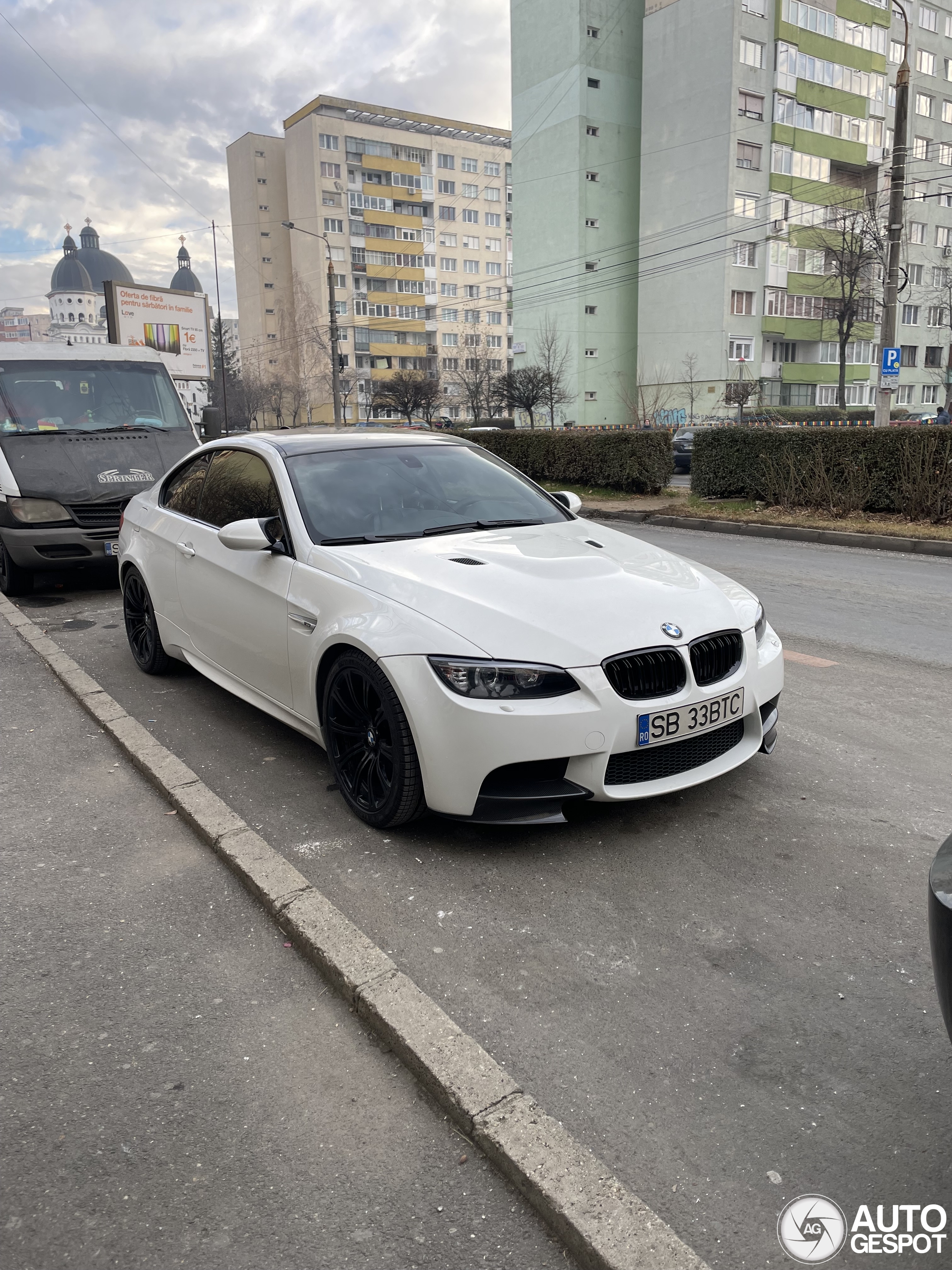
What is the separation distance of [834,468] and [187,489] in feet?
37.1

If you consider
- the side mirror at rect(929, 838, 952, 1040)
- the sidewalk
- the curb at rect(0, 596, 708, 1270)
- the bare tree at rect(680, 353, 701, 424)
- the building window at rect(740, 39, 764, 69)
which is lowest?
the sidewalk

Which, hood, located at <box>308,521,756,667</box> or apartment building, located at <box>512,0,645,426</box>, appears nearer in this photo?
hood, located at <box>308,521,756,667</box>

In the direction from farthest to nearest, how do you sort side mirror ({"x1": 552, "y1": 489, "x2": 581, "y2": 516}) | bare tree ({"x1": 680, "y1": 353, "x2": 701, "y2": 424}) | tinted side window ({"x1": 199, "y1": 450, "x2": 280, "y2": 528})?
bare tree ({"x1": 680, "y1": 353, "x2": 701, "y2": 424}) < side mirror ({"x1": 552, "y1": 489, "x2": 581, "y2": 516}) < tinted side window ({"x1": 199, "y1": 450, "x2": 280, "y2": 528})

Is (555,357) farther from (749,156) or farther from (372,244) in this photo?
(372,244)

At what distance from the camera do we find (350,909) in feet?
10.7

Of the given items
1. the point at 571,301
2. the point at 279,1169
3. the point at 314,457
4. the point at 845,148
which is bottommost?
the point at 279,1169

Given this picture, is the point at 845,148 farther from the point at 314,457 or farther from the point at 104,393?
the point at 314,457

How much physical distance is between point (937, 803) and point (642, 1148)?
2.47 meters

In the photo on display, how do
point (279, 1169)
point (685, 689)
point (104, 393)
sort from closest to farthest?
point (279, 1169) < point (685, 689) < point (104, 393)

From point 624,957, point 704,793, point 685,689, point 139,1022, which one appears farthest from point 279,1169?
point 704,793

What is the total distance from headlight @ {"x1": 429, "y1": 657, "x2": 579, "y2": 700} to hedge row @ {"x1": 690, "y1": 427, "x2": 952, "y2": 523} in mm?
11360

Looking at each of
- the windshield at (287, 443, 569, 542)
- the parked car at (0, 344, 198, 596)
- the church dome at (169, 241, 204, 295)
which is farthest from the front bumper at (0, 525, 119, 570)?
the church dome at (169, 241, 204, 295)

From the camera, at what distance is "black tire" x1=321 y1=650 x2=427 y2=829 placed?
3.53m

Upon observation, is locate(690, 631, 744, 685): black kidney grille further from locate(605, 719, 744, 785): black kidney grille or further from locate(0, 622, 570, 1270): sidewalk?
locate(0, 622, 570, 1270): sidewalk
